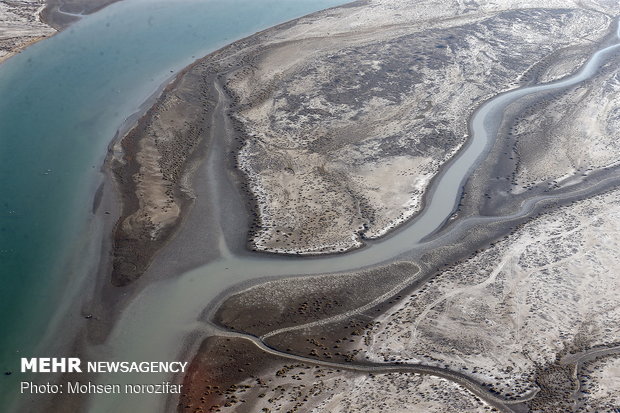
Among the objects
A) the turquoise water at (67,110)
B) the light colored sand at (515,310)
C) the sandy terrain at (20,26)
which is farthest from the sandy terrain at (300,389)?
the sandy terrain at (20,26)

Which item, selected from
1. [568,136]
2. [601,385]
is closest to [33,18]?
[568,136]

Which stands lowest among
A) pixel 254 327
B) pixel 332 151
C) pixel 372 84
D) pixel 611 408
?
pixel 611 408

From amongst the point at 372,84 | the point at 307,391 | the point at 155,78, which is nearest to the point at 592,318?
the point at 307,391

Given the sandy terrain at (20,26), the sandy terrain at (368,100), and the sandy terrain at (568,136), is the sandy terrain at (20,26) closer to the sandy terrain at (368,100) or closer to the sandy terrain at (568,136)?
the sandy terrain at (368,100)

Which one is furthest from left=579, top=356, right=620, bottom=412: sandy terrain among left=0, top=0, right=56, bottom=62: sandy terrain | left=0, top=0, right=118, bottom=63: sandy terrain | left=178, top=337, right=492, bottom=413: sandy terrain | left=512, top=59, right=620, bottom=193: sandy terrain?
left=0, top=0, right=118, bottom=63: sandy terrain

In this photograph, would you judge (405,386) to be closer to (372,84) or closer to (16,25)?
(372,84)

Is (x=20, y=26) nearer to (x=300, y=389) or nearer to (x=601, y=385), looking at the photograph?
(x=300, y=389)

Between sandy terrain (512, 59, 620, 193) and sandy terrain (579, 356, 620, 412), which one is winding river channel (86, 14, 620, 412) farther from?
sandy terrain (579, 356, 620, 412)
